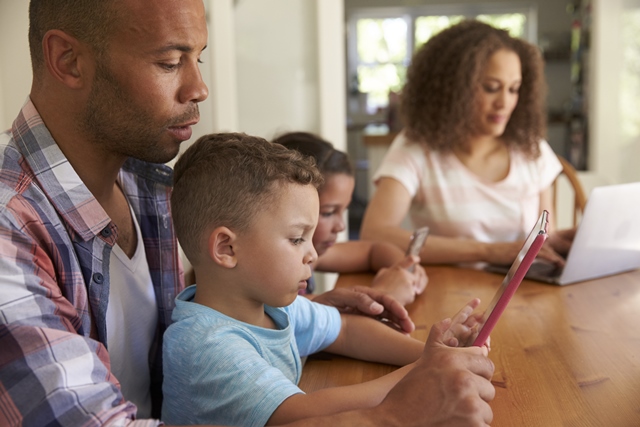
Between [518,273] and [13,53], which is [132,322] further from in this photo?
[518,273]

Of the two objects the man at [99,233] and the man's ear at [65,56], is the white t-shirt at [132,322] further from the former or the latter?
the man's ear at [65,56]

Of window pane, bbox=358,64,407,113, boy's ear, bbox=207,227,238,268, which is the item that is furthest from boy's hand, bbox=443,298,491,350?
window pane, bbox=358,64,407,113

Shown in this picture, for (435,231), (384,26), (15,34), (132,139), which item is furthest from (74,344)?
(384,26)

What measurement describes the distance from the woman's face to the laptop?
1.78ft

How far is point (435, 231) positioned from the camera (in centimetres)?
209

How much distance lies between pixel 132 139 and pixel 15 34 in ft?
1.14

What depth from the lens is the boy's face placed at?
0.88m

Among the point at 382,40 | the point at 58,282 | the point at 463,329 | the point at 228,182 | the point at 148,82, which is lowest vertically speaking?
the point at 463,329

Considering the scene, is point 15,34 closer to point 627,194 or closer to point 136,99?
point 136,99

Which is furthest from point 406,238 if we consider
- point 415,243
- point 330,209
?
point 330,209

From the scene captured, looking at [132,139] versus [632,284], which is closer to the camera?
[132,139]

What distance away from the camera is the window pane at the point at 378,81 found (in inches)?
346

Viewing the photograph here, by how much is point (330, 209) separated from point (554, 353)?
0.58 meters

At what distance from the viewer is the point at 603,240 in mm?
1492
